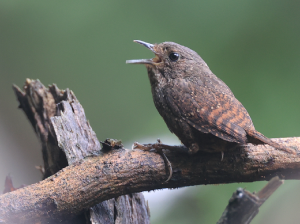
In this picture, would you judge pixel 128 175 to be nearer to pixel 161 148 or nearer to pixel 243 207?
pixel 161 148

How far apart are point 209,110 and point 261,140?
0.38 metres

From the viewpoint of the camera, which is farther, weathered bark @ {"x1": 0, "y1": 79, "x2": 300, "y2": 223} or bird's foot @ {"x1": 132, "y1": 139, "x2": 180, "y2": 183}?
bird's foot @ {"x1": 132, "y1": 139, "x2": 180, "y2": 183}

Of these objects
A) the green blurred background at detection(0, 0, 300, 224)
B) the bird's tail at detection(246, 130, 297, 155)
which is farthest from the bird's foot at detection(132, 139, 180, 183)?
the green blurred background at detection(0, 0, 300, 224)

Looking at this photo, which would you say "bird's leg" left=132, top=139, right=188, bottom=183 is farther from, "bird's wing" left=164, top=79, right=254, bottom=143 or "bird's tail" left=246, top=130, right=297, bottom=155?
"bird's tail" left=246, top=130, right=297, bottom=155

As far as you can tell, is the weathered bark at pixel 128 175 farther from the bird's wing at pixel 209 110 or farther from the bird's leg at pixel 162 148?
the bird's wing at pixel 209 110

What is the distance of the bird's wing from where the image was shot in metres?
1.74

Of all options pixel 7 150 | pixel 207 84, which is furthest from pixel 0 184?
pixel 207 84

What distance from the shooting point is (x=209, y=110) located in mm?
1829

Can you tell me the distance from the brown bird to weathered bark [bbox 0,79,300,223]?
0.36 ft

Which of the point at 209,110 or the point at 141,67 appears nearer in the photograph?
the point at 209,110

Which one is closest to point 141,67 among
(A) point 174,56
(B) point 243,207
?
(A) point 174,56

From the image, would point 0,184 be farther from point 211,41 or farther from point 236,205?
point 211,41

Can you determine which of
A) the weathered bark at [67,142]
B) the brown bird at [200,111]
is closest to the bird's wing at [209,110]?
the brown bird at [200,111]

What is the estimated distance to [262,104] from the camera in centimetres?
342
